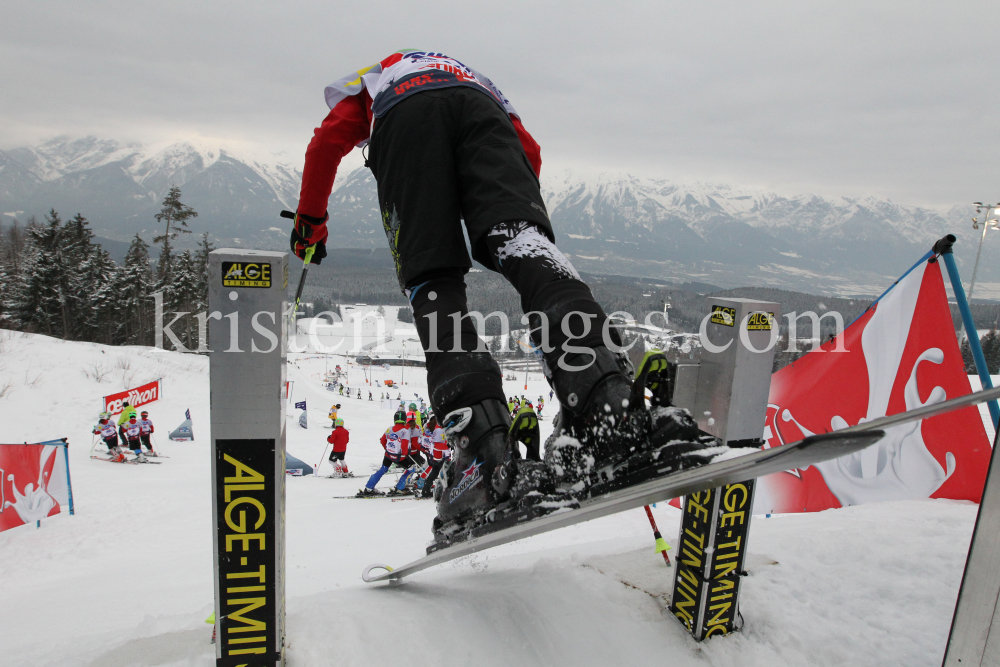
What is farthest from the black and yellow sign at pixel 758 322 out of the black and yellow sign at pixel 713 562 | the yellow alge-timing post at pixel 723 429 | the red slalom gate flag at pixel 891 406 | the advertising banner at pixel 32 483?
the advertising banner at pixel 32 483

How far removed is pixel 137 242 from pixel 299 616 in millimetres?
42666

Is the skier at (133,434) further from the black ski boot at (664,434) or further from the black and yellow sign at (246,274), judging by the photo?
the black ski boot at (664,434)

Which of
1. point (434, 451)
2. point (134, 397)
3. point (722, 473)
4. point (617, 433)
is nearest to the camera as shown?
point (722, 473)

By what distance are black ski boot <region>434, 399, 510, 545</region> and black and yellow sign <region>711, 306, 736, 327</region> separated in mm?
1073

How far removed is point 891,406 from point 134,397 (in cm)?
2152

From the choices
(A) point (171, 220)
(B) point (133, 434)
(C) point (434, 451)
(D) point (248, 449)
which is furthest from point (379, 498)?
(A) point (171, 220)

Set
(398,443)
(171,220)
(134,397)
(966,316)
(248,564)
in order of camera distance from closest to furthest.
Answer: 1. (248,564)
2. (966,316)
3. (398,443)
4. (134,397)
5. (171,220)

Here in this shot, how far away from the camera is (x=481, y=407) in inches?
56.0

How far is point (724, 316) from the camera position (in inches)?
79.2

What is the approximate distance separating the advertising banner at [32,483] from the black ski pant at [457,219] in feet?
26.5

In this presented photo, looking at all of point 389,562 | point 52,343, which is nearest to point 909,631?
point 389,562

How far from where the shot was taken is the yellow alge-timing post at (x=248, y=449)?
1408 millimetres

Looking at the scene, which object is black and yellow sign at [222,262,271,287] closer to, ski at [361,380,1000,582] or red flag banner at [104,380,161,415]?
ski at [361,380,1000,582]

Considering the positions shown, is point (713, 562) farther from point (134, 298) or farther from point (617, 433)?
point (134, 298)
